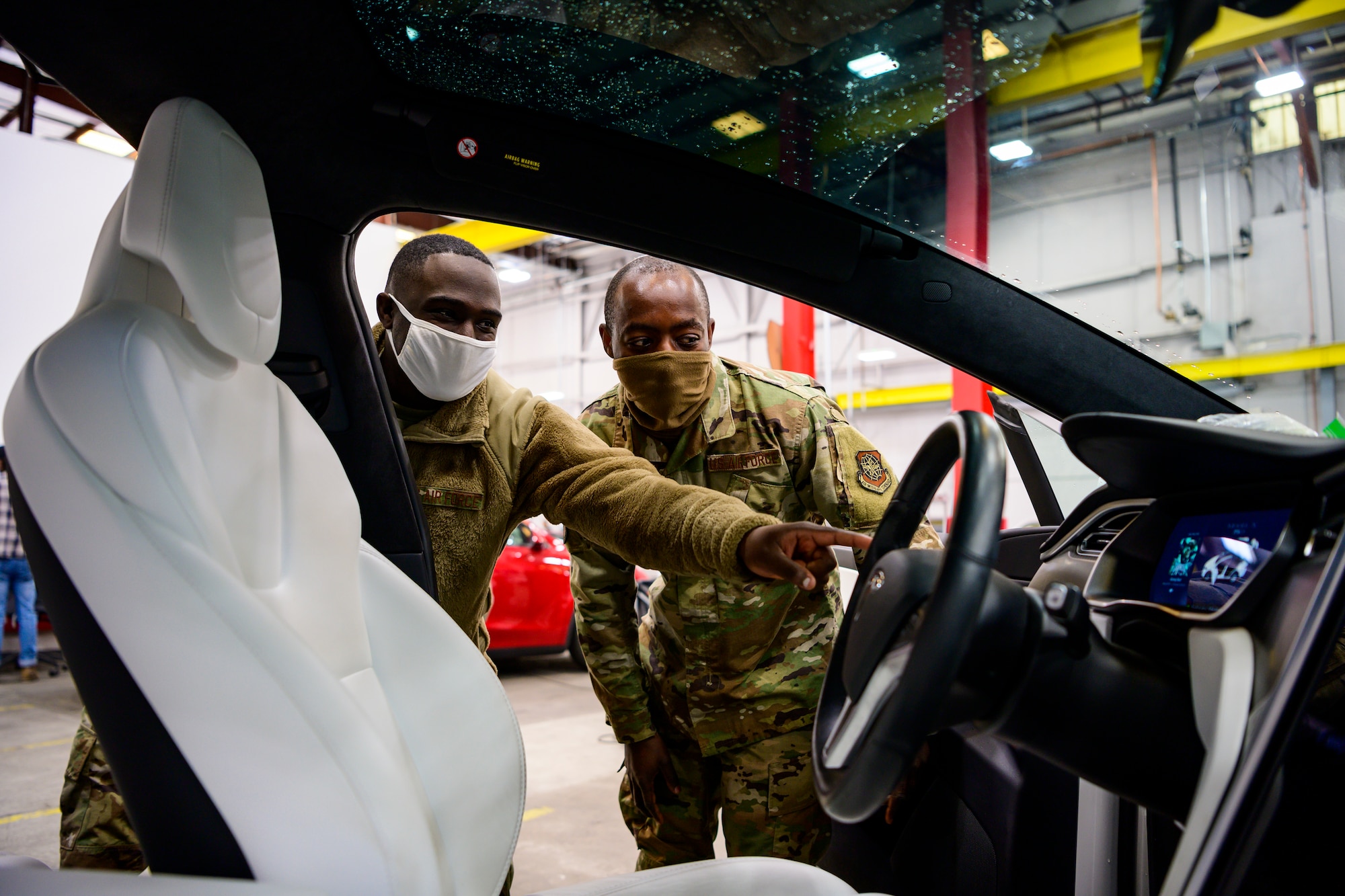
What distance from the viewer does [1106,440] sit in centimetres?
87

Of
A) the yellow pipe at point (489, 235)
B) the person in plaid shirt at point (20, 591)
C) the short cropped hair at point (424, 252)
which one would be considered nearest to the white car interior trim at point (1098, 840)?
the short cropped hair at point (424, 252)

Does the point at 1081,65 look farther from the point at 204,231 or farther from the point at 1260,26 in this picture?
the point at 204,231

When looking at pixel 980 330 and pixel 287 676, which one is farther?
pixel 980 330

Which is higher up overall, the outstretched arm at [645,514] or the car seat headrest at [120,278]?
the car seat headrest at [120,278]

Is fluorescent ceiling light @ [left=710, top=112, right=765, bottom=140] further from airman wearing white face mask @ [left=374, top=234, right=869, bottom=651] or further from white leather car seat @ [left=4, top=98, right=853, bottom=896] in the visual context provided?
white leather car seat @ [left=4, top=98, right=853, bottom=896]

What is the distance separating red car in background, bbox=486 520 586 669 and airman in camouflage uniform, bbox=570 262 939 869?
3.29 meters

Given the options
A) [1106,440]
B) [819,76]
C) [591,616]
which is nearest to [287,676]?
[1106,440]

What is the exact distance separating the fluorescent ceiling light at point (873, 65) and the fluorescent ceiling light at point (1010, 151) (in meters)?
0.26

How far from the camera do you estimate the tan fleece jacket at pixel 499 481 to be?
1386 mm

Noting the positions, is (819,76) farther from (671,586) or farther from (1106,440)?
(671,586)

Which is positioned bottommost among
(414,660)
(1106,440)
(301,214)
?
(414,660)

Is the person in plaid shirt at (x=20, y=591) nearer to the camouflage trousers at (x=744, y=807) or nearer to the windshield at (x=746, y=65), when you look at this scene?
the camouflage trousers at (x=744, y=807)

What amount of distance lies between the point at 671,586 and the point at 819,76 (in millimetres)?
1031

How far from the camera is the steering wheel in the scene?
636mm
